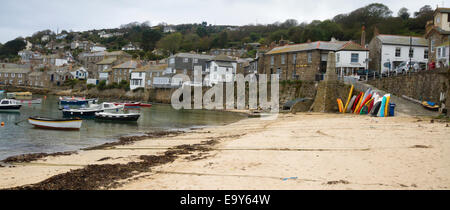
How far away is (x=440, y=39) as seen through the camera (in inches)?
1449

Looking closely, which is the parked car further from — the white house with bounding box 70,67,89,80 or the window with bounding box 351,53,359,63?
the white house with bounding box 70,67,89,80

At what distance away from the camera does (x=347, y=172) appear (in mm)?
8508

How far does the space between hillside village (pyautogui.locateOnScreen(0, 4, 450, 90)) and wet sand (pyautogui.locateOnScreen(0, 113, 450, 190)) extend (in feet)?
62.2

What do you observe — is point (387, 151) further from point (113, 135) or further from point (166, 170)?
point (113, 135)

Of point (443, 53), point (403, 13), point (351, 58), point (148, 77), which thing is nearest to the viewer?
point (443, 53)

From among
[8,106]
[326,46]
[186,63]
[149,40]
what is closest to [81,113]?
[8,106]

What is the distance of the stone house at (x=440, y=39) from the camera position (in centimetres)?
3301

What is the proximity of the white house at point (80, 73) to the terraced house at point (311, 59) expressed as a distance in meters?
69.8

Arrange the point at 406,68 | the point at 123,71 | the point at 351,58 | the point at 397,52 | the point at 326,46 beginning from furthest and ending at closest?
the point at 123,71 → the point at 326,46 → the point at 351,58 → the point at 397,52 → the point at 406,68

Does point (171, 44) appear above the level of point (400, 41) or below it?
above

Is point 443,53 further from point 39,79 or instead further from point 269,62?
point 39,79

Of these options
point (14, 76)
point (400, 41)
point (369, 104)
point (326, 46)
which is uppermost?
point (400, 41)

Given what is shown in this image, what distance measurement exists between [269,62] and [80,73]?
72.2 metres
